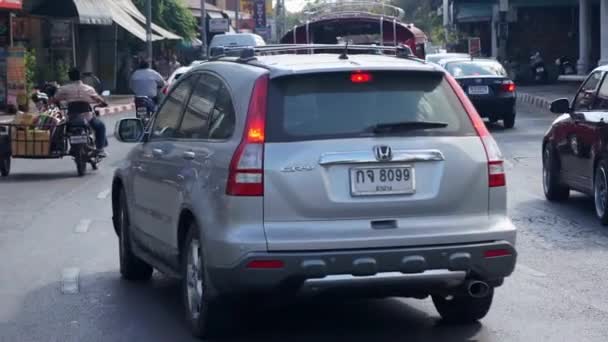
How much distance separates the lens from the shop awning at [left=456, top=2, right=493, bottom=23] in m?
62.0

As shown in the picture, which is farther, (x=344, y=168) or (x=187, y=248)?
(x=187, y=248)

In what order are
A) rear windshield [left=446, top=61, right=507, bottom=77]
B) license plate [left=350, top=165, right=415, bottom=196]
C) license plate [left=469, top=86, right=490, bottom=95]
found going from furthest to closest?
rear windshield [left=446, top=61, right=507, bottom=77]
license plate [left=469, top=86, right=490, bottom=95]
license plate [left=350, top=165, right=415, bottom=196]

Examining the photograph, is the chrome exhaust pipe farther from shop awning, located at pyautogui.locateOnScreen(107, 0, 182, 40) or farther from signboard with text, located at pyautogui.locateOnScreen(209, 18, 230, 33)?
signboard with text, located at pyautogui.locateOnScreen(209, 18, 230, 33)

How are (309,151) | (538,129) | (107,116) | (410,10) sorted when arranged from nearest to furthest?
1. (309,151)
2. (538,129)
3. (107,116)
4. (410,10)

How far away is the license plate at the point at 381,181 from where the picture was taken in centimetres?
691

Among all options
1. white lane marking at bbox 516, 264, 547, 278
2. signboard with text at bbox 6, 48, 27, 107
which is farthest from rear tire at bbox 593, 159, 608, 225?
signboard with text at bbox 6, 48, 27, 107

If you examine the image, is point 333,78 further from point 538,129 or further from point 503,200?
point 538,129

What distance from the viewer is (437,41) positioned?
309 feet

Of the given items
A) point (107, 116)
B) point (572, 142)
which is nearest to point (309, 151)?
point (572, 142)

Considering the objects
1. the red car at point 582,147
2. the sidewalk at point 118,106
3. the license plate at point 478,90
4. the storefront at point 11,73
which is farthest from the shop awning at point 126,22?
the red car at point 582,147

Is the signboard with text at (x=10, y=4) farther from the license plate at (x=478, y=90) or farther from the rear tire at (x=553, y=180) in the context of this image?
the rear tire at (x=553, y=180)

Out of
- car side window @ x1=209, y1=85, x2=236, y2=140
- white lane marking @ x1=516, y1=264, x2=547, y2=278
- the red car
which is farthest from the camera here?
the red car

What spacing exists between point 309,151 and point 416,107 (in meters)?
0.77

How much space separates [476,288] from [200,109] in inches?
82.4
